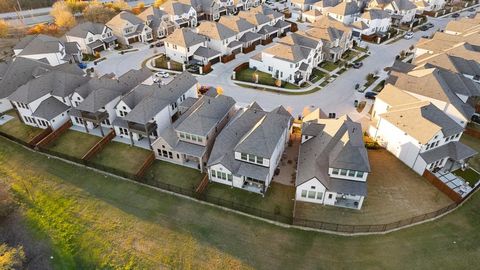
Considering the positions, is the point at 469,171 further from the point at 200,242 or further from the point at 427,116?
the point at 200,242

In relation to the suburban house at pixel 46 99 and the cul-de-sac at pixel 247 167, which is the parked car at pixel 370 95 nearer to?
the cul-de-sac at pixel 247 167

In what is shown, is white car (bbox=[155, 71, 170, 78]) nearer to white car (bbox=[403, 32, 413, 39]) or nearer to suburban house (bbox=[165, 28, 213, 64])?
suburban house (bbox=[165, 28, 213, 64])

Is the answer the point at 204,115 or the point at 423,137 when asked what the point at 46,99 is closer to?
the point at 204,115

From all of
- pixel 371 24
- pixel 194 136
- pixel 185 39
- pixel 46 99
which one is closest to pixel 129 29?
pixel 185 39

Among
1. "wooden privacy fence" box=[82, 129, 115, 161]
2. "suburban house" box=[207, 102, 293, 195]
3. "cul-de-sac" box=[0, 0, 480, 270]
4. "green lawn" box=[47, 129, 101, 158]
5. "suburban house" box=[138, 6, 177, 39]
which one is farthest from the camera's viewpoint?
"suburban house" box=[138, 6, 177, 39]

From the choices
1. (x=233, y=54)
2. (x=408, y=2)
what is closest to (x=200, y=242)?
(x=233, y=54)

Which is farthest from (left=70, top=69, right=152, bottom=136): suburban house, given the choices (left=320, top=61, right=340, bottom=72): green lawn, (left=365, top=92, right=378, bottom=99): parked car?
(left=365, top=92, right=378, bottom=99): parked car

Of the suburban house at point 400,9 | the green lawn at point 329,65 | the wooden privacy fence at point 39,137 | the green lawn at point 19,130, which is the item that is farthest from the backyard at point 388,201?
the suburban house at point 400,9
